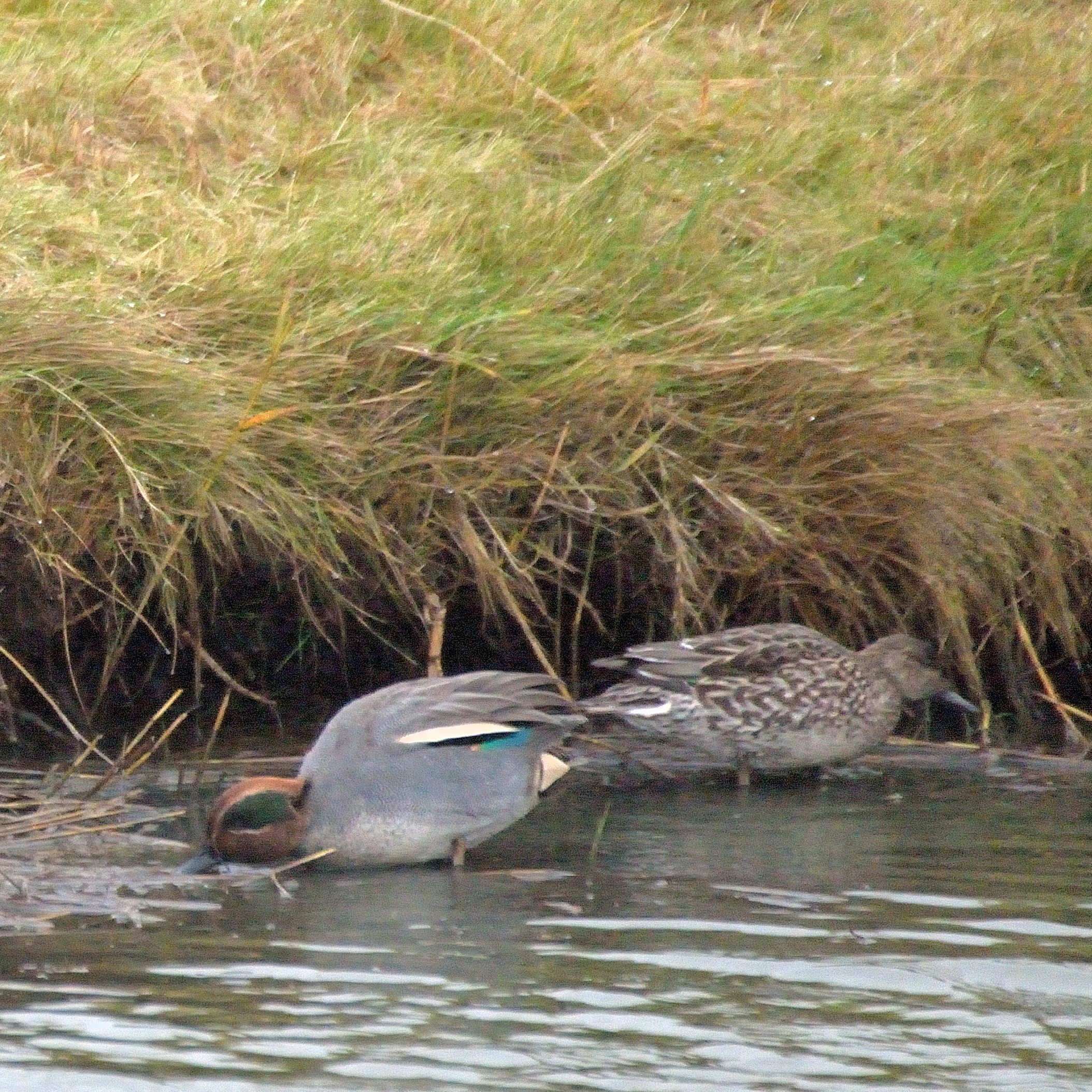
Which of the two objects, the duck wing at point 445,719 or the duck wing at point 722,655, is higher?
the duck wing at point 722,655

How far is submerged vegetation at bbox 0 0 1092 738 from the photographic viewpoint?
5418 mm

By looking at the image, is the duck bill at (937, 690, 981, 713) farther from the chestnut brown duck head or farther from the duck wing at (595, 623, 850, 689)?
the chestnut brown duck head

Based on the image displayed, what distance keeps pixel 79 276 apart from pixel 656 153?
2269 mm

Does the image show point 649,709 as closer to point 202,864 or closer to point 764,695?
point 764,695

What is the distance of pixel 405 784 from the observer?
479cm

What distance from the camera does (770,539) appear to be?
5703 millimetres

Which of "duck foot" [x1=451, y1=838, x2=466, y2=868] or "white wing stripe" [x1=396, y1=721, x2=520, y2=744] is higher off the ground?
"white wing stripe" [x1=396, y1=721, x2=520, y2=744]

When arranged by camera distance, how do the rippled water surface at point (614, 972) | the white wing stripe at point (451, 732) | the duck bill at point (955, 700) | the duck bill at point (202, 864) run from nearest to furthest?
the rippled water surface at point (614, 972), the duck bill at point (202, 864), the white wing stripe at point (451, 732), the duck bill at point (955, 700)

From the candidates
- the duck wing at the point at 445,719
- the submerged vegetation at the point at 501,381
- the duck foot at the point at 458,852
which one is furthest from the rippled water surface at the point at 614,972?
the submerged vegetation at the point at 501,381

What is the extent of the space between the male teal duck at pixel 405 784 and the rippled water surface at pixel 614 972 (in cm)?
10

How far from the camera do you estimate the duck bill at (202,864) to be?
4.54 m

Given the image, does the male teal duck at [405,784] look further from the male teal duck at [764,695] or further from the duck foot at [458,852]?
the male teal duck at [764,695]

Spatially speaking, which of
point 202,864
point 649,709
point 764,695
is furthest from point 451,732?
point 764,695

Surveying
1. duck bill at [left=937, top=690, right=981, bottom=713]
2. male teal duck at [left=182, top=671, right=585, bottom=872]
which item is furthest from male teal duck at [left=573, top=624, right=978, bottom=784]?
male teal duck at [left=182, top=671, right=585, bottom=872]
